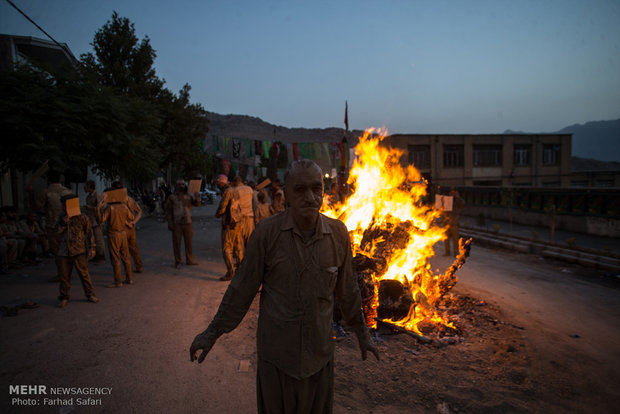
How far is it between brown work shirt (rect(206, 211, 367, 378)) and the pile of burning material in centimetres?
320

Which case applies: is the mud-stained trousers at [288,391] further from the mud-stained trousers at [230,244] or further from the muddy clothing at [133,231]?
the muddy clothing at [133,231]

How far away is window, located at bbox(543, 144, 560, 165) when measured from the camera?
36719 mm

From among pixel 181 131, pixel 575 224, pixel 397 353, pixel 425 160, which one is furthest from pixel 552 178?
pixel 397 353

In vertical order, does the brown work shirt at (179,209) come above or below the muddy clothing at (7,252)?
above

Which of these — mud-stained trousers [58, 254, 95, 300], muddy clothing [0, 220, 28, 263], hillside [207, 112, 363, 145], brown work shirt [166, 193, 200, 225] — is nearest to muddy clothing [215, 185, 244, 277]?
brown work shirt [166, 193, 200, 225]

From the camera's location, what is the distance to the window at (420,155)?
33812 mm

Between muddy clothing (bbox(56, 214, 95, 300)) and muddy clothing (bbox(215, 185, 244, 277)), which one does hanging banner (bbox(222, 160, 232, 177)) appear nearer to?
muddy clothing (bbox(215, 185, 244, 277))

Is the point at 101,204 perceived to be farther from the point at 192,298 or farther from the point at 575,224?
the point at 575,224

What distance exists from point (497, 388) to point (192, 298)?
496 cm

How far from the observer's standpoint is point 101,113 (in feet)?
32.0

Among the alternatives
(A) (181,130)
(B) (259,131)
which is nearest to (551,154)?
(A) (181,130)

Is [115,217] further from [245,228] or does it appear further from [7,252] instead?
[7,252]

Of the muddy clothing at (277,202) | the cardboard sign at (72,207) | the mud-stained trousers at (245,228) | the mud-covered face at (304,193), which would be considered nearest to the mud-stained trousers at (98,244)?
the cardboard sign at (72,207)

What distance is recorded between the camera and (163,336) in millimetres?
4652
